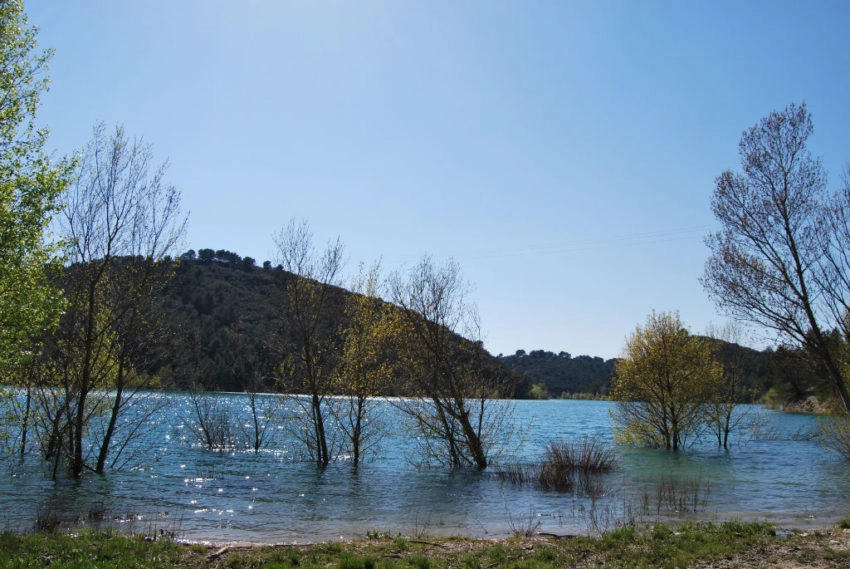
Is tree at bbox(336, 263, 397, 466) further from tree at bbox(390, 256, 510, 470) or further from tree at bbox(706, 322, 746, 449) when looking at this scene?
tree at bbox(706, 322, 746, 449)

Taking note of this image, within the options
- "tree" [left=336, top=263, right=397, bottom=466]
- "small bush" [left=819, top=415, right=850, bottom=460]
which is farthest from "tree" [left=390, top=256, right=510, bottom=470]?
"small bush" [left=819, top=415, right=850, bottom=460]

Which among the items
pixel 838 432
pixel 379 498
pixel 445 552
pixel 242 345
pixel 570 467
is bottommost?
pixel 379 498

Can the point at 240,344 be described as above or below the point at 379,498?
above

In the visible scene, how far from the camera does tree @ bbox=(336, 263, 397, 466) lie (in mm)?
24984

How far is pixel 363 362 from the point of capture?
25141 mm

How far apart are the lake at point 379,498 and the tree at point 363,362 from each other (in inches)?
83.8

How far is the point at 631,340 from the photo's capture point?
36125mm

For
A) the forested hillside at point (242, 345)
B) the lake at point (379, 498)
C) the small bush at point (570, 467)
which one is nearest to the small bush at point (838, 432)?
the lake at point (379, 498)

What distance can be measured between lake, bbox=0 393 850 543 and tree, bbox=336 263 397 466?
2.13 m

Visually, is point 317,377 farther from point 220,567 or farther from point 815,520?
point 815,520

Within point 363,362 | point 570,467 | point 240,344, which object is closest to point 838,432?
point 570,467

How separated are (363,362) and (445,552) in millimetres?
14946

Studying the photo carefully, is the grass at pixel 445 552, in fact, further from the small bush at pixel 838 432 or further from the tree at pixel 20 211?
the small bush at pixel 838 432

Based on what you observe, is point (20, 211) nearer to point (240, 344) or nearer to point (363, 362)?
point (363, 362)
